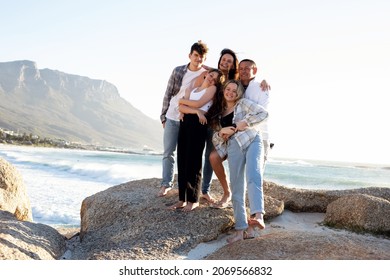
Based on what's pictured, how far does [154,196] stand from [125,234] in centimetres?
111

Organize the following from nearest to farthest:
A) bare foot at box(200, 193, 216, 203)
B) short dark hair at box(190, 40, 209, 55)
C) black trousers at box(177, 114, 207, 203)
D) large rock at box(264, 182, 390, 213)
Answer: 1. black trousers at box(177, 114, 207, 203)
2. short dark hair at box(190, 40, 209, 55)
3. bare foot at box(200, 193, 216, 203)
4. large rock at box(264, 182, 390, 213)

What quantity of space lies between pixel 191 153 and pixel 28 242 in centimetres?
230

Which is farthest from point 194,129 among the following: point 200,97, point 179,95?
point 179,95

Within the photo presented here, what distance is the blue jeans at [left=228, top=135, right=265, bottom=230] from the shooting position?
5.17 meters

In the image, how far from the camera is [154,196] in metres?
6.75

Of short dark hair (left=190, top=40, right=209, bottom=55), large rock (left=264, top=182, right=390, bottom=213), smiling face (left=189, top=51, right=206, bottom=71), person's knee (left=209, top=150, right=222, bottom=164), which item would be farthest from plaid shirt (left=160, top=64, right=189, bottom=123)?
large rock (left=264, top=182, right=390, bottom=213)

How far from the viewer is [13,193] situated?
722 cm

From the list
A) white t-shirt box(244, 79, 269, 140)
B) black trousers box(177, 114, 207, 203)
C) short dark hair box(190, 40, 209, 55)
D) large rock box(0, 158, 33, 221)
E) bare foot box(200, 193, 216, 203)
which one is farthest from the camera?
large rock box(0, 158, 33, 221)

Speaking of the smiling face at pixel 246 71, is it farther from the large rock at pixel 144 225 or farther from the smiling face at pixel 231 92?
the large rock at pixel 144 225

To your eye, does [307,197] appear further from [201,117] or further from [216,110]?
[201,117]

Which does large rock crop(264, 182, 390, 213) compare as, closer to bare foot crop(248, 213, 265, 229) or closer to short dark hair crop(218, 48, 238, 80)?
bare foot crop(248, 213, 265, 229)

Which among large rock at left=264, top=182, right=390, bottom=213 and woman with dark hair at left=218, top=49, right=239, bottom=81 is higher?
woman with dark hair at left=218, top=49, right=239, bottom=81

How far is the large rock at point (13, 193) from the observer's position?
275 inches
